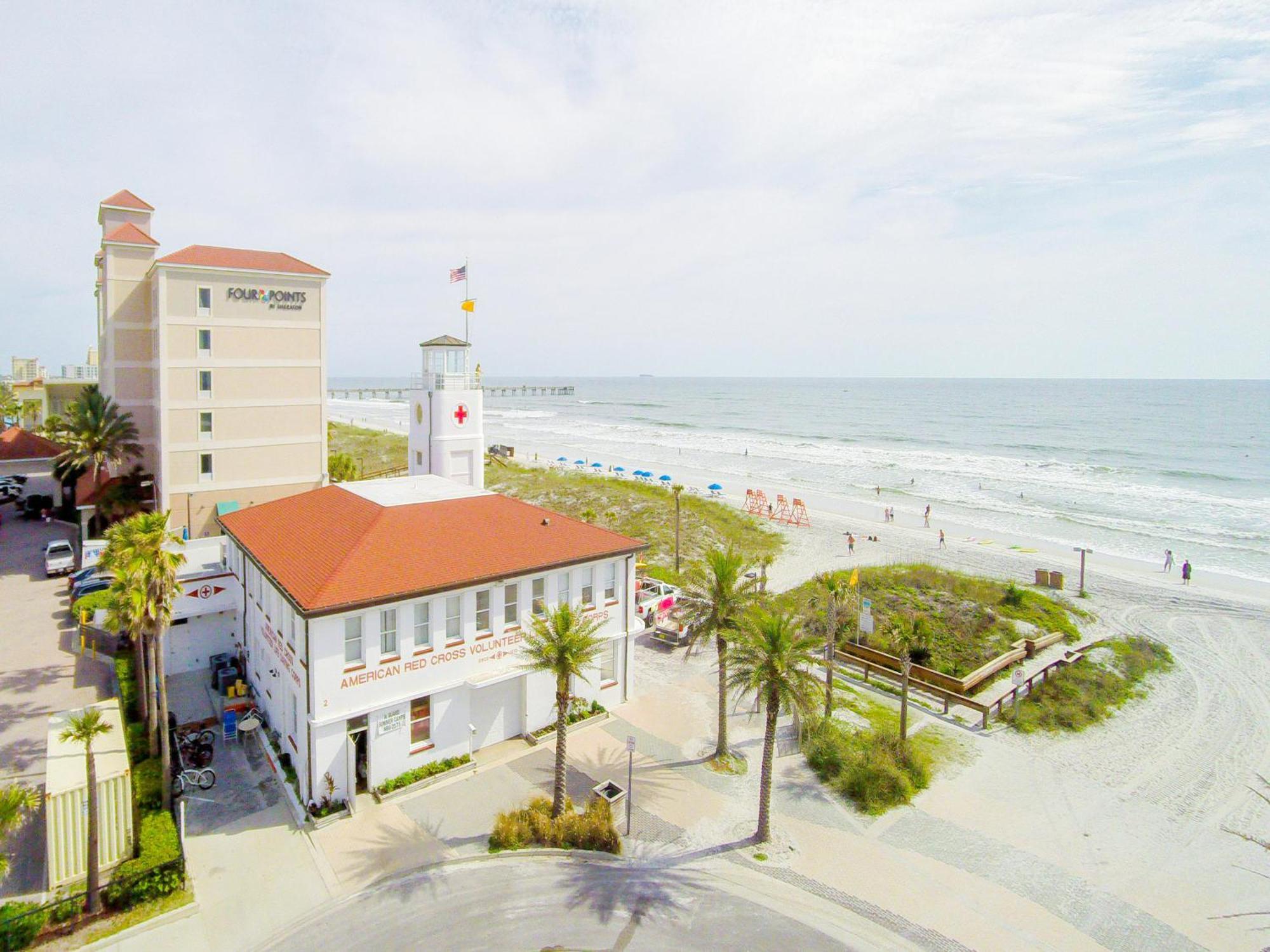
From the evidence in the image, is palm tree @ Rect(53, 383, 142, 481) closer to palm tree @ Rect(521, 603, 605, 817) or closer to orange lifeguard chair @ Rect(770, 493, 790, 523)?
palm tree @ Rect(521, 603, 605, 817)

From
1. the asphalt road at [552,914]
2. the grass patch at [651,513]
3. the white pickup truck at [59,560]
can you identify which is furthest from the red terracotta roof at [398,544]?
the white pickup truck at [59,560]

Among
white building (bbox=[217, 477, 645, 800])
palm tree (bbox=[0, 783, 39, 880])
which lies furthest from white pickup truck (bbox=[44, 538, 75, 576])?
palm tree (bbox=[0, 783, 39, 880])

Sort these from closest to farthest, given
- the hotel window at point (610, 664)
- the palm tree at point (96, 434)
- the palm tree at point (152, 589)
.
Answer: the palm tree at point (152, 589)
the hotel window at point (610, 664)
the palm tree at point (96, 434)

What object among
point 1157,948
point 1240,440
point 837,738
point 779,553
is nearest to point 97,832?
point 837,738

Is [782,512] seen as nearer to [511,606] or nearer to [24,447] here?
[511,606]

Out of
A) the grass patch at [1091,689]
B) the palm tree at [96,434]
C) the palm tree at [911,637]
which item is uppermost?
the palm tree at [96,434]

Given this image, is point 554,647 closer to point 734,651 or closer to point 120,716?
point 734,651

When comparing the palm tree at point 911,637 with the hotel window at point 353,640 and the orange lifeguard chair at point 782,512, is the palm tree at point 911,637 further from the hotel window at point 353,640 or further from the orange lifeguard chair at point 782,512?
the orange lifeguard chair at point 782,512
